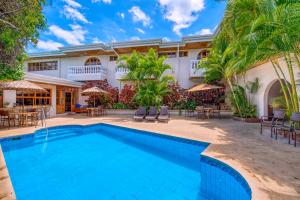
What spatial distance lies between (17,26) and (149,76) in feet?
36.8

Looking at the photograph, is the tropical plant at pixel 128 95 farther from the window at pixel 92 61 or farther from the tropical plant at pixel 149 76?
the window at pixel 92 61

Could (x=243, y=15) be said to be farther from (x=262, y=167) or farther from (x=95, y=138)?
(x=95, y=138)

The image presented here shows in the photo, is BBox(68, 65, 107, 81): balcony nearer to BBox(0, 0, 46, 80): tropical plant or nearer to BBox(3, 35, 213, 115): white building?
BBox(3, 35, 213, 115): white building

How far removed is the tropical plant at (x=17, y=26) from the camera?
4.62 metres

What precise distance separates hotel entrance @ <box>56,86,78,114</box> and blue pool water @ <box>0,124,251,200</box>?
9.89m

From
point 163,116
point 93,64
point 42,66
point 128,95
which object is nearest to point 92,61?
point 93,64

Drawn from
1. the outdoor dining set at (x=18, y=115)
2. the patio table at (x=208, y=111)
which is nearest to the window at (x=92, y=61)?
the outdoor dining set at (x=18, y=115)

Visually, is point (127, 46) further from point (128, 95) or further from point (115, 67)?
point (128, 95)

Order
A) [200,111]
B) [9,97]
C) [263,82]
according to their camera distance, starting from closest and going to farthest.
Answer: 1. [263,82]
2. [9,97]
3. [200,111]

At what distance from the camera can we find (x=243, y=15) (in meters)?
7.77

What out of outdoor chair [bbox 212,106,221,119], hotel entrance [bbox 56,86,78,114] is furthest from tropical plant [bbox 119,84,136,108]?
outdoor chair [bbox 212,106,221,119]

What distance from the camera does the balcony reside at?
19.7 meters

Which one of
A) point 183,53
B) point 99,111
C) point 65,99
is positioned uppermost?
point 183,53

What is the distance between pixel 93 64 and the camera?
852 inches
